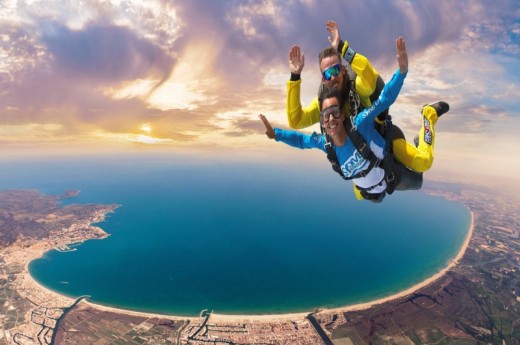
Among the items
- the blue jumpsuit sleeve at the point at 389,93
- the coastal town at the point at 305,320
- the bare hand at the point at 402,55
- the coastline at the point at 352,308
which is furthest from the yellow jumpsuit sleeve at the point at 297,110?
the coastline at the point at 352,308

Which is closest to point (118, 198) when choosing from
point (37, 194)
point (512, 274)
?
point (37, 194)

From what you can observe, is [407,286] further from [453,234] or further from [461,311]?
[453,234]

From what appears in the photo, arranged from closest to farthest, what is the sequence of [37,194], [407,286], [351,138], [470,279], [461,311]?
[351,138]
[461,311]
[407,286]
[470,279]
[37,194]

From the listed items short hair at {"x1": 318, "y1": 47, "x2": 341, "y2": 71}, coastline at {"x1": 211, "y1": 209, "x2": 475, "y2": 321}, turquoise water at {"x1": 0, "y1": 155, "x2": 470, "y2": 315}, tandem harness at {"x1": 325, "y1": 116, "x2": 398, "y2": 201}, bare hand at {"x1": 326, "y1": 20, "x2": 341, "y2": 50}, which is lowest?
turquoise water at {"x1": 0, "y1": 155, "x2": 470, "y2": 315}

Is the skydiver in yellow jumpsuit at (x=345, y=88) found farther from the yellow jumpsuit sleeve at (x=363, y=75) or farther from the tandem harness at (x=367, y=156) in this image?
the tandem harness at (x=367, y=156)

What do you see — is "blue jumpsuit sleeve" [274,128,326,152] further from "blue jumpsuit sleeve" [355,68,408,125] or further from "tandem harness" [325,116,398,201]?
"blue jumpsuit sleeve" [355,68,408,125]

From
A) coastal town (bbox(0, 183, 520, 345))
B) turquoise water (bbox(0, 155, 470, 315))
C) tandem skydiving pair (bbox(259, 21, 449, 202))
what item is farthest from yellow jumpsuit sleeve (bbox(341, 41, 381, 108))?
turquoise water (bbox(0, 155, 470, 315))
